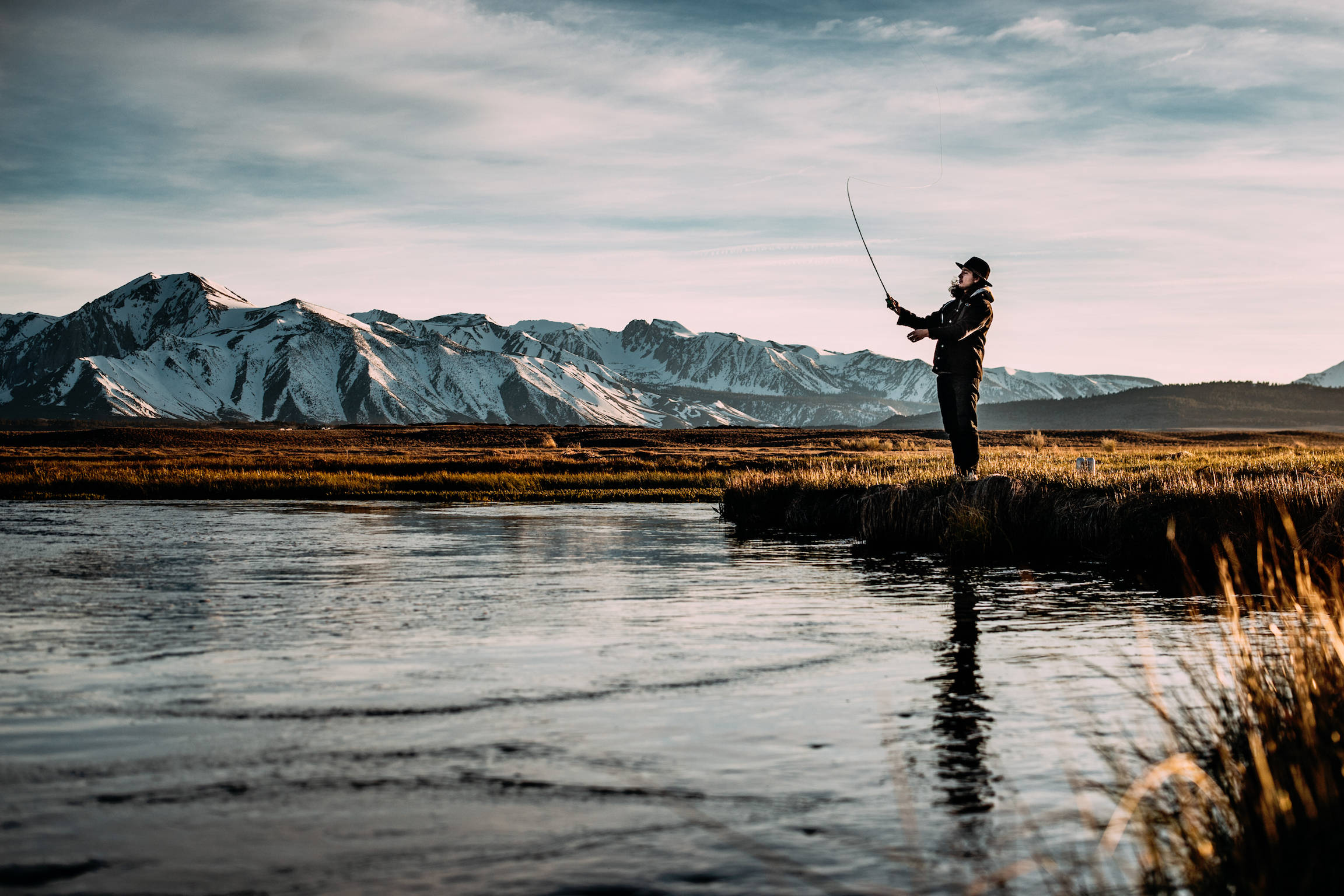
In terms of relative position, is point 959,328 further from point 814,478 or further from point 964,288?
point 814,478

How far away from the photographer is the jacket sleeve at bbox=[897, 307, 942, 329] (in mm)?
19688

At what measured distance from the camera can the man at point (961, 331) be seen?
19.8m

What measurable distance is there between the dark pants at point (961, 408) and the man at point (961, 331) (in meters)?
0.02

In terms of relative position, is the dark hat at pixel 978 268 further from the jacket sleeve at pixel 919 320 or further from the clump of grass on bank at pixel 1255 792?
the clump of grass on bank at pixel 1255 792

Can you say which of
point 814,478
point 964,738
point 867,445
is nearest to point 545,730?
point 964,738

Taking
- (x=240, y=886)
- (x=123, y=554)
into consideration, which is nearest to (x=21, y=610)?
(x=123, y=554)

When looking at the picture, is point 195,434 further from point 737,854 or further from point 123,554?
point 737,854

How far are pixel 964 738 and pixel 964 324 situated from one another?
42.8 ft

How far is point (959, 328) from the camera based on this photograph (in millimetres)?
19703

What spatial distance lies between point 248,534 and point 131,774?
20.3 meters

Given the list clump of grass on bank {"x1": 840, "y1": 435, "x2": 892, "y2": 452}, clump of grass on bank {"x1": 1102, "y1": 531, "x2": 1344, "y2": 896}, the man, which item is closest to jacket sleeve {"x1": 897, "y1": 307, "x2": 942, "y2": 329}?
the man

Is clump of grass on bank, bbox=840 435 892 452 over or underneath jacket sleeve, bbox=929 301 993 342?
underneath

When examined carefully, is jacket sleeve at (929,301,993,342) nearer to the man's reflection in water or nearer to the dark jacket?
the dark jacket

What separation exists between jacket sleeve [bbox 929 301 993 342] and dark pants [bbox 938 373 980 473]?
0.74m
